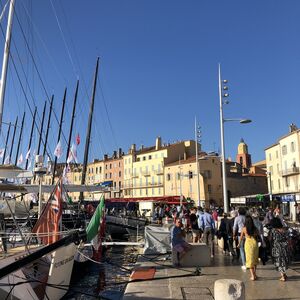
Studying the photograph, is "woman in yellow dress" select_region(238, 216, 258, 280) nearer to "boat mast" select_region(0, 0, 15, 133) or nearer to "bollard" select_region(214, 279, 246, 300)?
"bollard" select_region(214, 279, 246, 300)

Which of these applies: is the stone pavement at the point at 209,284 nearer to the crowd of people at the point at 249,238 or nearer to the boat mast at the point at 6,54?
the crowd of people at the point at 249,238

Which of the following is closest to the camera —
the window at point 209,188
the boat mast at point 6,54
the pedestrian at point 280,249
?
the pedestrian at point 280,249

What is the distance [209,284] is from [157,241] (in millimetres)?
6256

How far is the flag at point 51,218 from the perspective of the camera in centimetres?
1069

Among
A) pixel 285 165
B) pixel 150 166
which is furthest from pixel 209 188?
pixel 285 165

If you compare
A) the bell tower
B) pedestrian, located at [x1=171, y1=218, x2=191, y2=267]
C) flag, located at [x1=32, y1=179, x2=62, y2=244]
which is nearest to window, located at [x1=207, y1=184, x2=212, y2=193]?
the bell tower

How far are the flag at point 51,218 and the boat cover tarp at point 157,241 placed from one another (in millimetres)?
5862

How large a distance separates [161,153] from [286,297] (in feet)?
289

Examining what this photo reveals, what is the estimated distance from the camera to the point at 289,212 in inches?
2203

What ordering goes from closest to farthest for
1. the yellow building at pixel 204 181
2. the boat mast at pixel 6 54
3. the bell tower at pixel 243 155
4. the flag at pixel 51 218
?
1. the flag at pixel 51 218
2. the boat mast at pixel 6 54
3. the yellow building at pixel 204 181
4. the bell tower at pixel 243 155

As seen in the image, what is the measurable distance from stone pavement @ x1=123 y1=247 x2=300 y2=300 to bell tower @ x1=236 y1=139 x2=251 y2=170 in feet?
313

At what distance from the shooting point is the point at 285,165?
65312mm

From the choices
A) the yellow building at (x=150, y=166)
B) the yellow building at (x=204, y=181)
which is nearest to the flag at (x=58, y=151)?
the yellow building at (x=204, y=181)

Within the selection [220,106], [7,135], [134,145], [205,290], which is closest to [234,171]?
[134,145]
